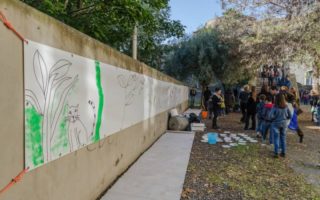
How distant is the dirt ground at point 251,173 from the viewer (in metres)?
5.21

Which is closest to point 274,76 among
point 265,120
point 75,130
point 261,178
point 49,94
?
point 265,120

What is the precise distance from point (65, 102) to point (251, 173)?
4244 mm

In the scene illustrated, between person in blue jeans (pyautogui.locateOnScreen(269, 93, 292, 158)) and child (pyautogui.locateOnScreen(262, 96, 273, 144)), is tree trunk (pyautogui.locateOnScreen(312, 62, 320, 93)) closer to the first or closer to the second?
child (pyautogui.locateOnScreen(262, 96, 273, 144))

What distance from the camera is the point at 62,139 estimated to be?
347cm

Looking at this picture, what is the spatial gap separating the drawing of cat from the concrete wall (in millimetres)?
112

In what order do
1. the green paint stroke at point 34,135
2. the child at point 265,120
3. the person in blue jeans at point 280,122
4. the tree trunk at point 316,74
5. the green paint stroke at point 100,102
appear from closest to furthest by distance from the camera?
the green paint stroke at point 34,135, the green paint stroke at point 100,102, the person in blue jeans at point 280,122, the child at point 265,120, the tree trunk at point 316,74

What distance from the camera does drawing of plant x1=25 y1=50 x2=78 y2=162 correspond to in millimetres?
2901

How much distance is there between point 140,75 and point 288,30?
11.2m

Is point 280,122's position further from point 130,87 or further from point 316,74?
point 316,74

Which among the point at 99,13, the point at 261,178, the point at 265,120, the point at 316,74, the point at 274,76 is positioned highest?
the point at 99,13

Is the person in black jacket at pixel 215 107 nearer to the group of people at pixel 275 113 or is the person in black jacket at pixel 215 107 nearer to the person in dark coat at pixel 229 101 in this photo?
the group of people at pixel 275 113

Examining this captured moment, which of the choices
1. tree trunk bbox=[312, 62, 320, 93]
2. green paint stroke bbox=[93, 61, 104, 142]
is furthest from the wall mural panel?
tree trunk bbox=[312, 62, 320, 93]

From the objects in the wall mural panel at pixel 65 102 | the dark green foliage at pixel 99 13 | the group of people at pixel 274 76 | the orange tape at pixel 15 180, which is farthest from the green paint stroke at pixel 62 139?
the group of people at pixel 274 76

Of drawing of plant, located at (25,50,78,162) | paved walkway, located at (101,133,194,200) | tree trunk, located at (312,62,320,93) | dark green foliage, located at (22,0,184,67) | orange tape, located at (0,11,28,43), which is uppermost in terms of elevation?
dark green foliage, located at (22,0,184,67)
